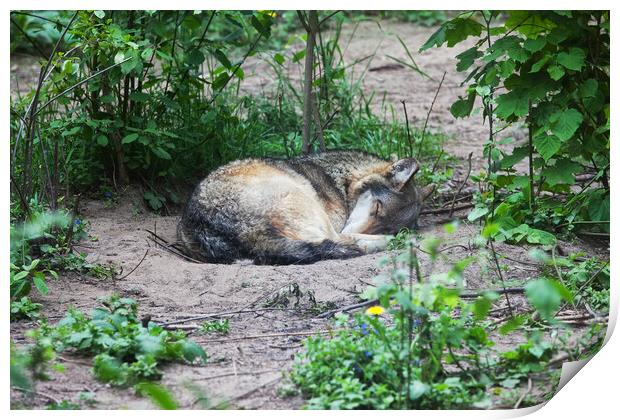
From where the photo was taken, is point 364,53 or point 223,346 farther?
point 364,53

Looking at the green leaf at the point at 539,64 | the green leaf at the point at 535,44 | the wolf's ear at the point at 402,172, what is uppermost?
the green leaf at the point at 535,44

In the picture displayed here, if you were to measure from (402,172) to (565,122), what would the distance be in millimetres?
1824

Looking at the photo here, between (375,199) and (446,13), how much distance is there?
6.52m

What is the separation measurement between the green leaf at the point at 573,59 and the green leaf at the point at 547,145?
0.45m

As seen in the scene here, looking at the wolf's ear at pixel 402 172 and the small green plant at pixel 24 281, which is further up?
the wolf's ear at pixel 402 172

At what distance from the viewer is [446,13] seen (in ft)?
40.8

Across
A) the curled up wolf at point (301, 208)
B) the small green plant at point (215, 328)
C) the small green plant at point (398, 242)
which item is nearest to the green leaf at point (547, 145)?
the small green plant at point (398, 242)

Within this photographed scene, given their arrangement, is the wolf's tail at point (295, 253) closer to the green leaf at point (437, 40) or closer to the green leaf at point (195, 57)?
the green leaf at point (437, 40)

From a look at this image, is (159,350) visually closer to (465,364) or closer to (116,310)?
(116,310)

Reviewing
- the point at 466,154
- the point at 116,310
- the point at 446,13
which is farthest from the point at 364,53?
the point at 116,310

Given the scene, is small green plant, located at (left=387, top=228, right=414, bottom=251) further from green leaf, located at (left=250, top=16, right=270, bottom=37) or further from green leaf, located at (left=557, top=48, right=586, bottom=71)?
green leaf, located at (left=250, top=16, right=270, bottom=37)

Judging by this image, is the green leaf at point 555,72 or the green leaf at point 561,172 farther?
the green leaf at point 561,172

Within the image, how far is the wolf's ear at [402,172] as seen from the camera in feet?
21.9

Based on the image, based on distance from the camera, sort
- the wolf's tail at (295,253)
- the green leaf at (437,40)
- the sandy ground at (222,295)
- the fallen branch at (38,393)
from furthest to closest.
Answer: the wolf's tail at (295,253) < the green leaf at (437,40) < the sandy ground at (222,295) < the fallen branch at (38,393)
